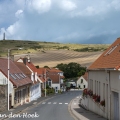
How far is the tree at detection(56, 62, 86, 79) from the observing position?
129 metres

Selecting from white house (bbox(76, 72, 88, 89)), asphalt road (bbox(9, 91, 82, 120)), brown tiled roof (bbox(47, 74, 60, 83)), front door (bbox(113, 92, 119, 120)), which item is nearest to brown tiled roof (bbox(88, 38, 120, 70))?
front door (bbox(113, 92, 119, 120))

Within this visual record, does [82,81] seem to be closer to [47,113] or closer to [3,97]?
[3,97]

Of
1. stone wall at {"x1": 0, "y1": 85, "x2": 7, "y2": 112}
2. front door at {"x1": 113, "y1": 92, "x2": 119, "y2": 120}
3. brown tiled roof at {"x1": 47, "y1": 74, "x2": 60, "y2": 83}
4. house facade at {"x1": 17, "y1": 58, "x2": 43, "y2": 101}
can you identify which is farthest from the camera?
brown tiled roof at {"x1": 47, "y1": 74, "x2": 60, "y2": 83}

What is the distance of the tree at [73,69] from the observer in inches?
5069

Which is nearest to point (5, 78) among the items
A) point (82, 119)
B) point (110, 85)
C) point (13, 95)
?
point (13, 95)

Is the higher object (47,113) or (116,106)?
(116,106)

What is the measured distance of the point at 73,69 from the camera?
129 m

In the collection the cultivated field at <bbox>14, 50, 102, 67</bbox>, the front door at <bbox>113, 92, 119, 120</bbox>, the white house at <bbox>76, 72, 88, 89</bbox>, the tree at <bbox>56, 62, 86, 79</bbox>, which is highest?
the cultivated field at <bbox>14, 50, 102, 67</bbox>

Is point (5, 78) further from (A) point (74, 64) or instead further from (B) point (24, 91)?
(A) point (74, 64)

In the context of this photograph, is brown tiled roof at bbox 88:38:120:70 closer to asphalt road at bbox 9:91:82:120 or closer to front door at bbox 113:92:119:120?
front door at bbox 113:92:119:120

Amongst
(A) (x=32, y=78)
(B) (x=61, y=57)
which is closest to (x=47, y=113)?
(A) (x=32, y=78)

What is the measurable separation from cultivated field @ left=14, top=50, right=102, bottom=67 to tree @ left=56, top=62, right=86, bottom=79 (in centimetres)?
440

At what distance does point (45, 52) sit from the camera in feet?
506

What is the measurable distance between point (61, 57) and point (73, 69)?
20993 mm
